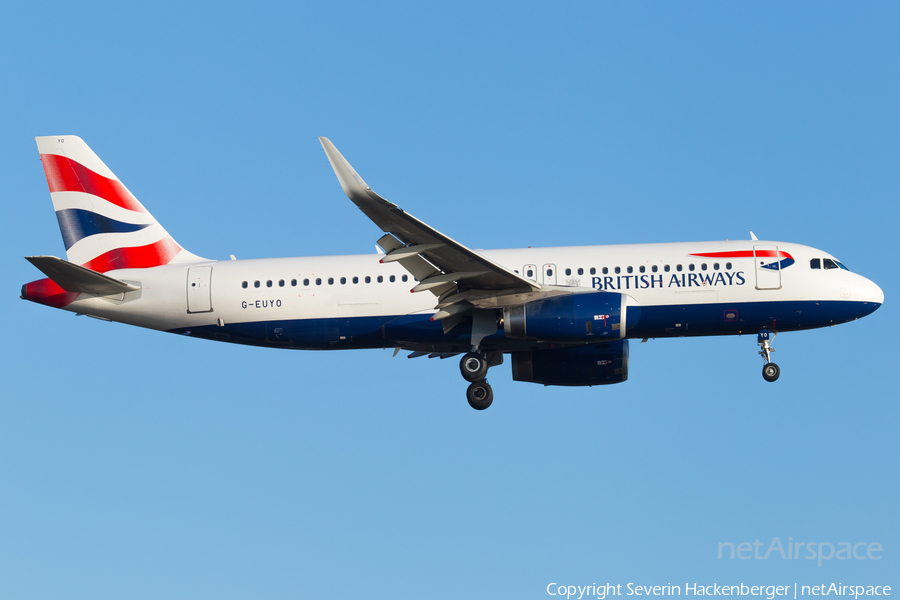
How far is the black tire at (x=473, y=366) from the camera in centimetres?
3167

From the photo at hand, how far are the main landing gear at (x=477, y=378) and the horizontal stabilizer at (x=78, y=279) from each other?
1138cm

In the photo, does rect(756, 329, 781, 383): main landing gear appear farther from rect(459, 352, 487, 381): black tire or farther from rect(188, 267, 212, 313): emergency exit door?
rect(188, 267, 212, 313): emergency exit door

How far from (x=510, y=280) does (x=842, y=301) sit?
1113 centimetres

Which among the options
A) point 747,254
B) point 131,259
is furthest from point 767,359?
point 131,259

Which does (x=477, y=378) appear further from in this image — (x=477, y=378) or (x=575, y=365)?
(x=575, y=365)

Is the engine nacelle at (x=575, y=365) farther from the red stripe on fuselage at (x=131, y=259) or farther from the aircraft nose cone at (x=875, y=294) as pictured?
the red stripe on fuselage at (x=131, y=259)

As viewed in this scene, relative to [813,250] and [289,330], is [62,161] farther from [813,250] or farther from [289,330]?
[813,250]

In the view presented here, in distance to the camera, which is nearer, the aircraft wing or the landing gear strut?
the aircraft wing

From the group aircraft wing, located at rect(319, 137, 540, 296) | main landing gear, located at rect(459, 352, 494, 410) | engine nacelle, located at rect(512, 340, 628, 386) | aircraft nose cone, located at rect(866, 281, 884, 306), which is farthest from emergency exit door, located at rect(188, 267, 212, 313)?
aircraft nose cone, located at rect(866, 281, 884, 306)

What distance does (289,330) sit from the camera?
3206 centimetres

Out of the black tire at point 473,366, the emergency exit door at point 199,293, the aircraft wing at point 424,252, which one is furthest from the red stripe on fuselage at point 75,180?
the black tire at point 473,366

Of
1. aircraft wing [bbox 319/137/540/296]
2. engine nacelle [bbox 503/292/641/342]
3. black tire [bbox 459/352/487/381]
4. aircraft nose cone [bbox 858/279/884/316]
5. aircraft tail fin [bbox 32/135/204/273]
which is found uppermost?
aircraft tail fin [bbox 32/135/204/273]

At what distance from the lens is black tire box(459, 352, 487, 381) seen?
104 ft

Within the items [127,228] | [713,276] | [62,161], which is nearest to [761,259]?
[713,276]
